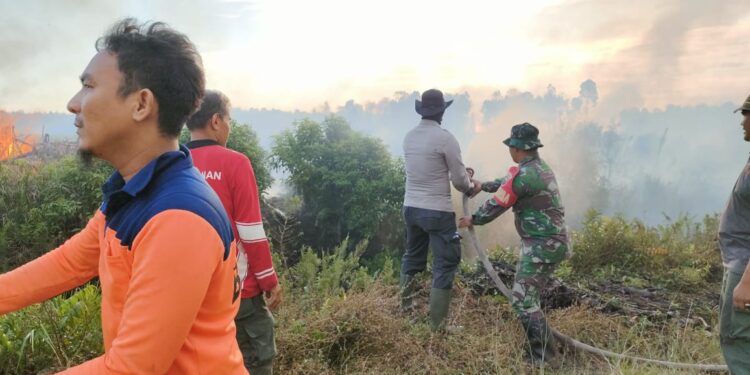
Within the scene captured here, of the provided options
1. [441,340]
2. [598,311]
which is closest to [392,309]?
[441,340]

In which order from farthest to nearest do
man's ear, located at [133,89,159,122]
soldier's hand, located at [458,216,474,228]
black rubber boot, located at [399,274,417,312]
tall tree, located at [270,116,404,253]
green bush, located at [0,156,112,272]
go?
1. tall tree, located at [270,116,404,253]
2. green bush, located at [0,156,112,272]
3. black rubber boot, located at [399,274,417,312]
4. soldier's hand, located at [458,216,474,228]
5. man's ear, located at [133,89,159,122]

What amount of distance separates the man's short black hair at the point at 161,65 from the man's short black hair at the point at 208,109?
1.66 m

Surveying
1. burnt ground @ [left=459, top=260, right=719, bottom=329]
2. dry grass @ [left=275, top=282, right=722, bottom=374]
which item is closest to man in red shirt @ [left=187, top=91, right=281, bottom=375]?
dry grass @ [left=275, top=282, right=722, bottom=374]

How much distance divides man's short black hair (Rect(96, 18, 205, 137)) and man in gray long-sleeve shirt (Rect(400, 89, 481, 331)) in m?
3.92

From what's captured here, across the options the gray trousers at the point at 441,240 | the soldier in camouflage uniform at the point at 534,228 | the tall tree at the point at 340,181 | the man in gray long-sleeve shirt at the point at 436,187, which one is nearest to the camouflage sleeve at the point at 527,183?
the soldier in camouflage uniform at the point at 534,228

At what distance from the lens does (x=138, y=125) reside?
1314mm

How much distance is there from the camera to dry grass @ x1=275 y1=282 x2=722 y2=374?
13.1 feet

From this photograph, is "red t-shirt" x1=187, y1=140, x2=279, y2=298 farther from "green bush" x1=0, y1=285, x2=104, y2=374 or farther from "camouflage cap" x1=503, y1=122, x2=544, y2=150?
"camouflage cap" x1=503, y1=122, x2=544, y2=150

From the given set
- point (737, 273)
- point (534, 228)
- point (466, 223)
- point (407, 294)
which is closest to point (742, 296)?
point (737, 273)

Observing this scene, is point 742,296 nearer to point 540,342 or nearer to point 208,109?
point 540,342

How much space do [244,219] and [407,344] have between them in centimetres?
198

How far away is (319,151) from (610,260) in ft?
31.0

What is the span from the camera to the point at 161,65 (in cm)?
132

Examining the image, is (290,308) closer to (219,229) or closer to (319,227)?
(219,229)
